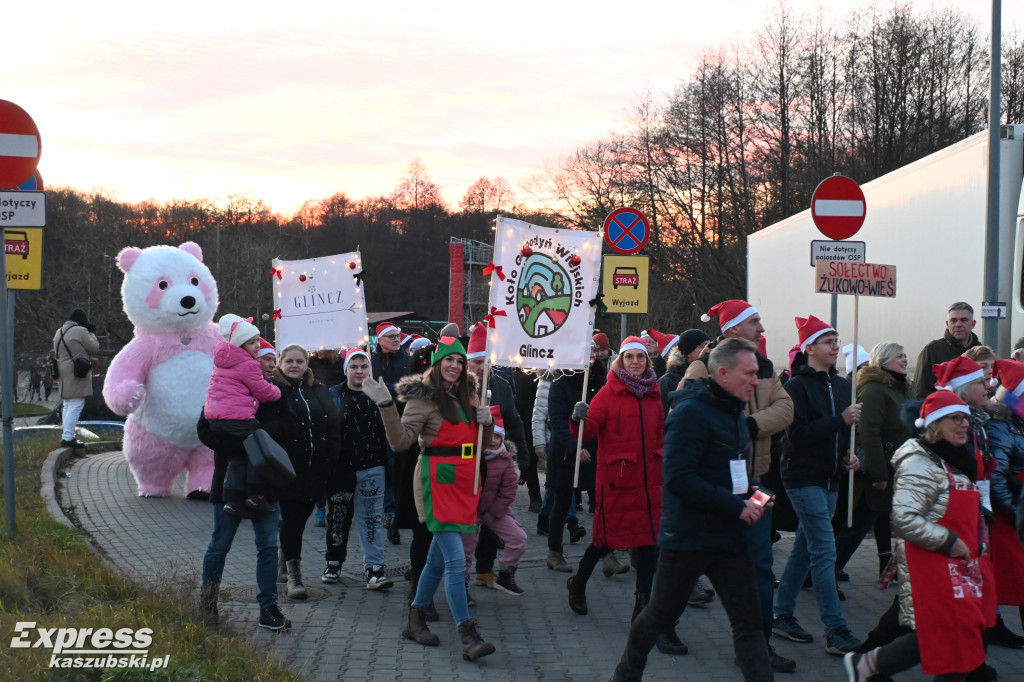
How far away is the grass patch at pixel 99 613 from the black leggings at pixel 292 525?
2.94 ft

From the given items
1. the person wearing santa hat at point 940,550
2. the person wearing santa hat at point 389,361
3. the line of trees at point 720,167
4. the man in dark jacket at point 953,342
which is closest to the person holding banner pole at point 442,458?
the person wearing santa hat at point 940,550

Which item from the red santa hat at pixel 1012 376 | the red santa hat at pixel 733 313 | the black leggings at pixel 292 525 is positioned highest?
the red santa hat at pixel 733 313

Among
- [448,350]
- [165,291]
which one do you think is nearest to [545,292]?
[448,350]

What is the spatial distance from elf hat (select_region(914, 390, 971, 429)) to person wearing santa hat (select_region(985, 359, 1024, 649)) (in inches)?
45.4

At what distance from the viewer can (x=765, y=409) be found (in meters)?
5.98

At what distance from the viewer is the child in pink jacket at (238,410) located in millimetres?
6211

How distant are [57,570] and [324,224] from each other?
235 feet

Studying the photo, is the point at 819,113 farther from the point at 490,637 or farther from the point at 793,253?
the point at 490,637

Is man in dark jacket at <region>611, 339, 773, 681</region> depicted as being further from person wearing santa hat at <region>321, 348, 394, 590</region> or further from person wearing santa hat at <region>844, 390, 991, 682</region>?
person wearing santa hat at <region>321, 348, 394, 590</region>

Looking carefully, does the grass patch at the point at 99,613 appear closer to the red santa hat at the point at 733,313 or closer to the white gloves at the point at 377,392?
the white gloves at the point at 377,392

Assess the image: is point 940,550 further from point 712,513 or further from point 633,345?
point 633,345

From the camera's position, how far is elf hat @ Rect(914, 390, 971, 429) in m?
4.74

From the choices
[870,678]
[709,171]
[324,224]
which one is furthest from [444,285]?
[870,678]

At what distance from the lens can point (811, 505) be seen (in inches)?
240
